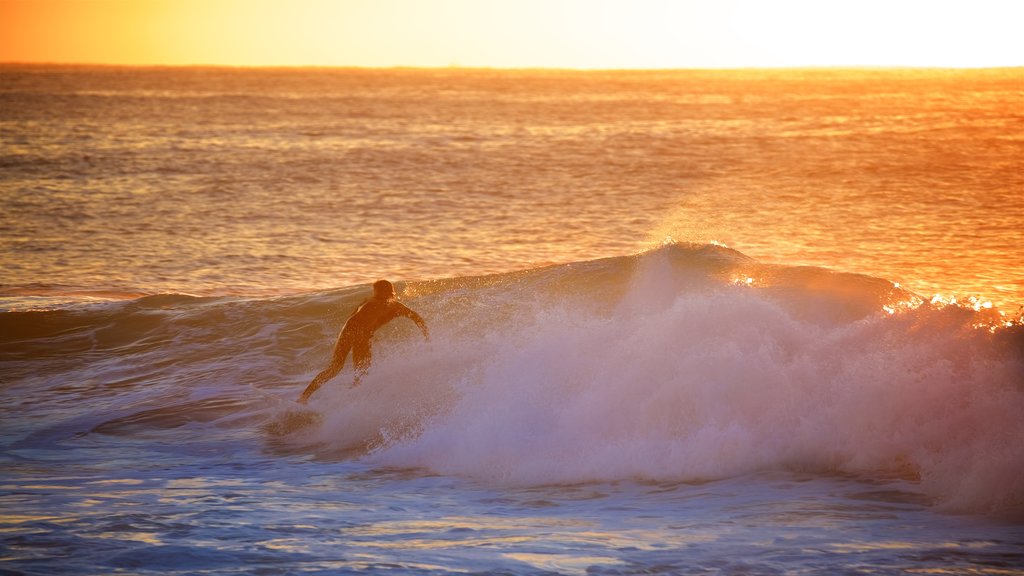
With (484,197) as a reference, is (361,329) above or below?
below

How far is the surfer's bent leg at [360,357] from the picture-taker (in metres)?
12.5

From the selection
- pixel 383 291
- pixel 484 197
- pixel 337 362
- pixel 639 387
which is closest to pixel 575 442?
pixel 639 387

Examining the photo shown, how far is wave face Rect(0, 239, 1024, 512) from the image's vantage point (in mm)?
9555

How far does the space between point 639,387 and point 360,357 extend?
3.67 meters

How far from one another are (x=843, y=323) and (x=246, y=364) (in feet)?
27.1

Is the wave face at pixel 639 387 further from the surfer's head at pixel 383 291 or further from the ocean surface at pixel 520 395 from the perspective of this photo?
the surfer's head at pixel 383 291

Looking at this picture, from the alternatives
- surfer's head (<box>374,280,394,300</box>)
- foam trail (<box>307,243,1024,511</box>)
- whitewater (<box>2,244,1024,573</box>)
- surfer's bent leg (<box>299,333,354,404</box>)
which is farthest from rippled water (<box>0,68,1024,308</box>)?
surfer's head (<box>374,280,394,300</box>)

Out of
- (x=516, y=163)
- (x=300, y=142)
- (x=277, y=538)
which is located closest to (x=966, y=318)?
(x=277, y=538)

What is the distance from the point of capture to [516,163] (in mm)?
42656

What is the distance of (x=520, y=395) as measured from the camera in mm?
11109

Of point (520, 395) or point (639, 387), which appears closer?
point (639, 387)

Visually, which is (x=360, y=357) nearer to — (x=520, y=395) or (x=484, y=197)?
(x=520, y=395)

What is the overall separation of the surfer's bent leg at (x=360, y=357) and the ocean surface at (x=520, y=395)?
0.22m

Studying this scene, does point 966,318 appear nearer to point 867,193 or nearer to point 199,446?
point 199,446
